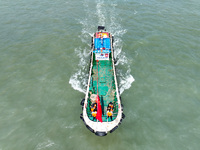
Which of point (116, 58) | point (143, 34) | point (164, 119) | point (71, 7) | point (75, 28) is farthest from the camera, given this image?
point (71, 7)

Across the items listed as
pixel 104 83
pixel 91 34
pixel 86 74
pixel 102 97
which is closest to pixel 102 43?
pixel 86 74

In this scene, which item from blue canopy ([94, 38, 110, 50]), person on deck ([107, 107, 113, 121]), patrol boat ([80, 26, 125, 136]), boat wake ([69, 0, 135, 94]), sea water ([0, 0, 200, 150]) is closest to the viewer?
patrol boat ([80, 26, 125, 136])

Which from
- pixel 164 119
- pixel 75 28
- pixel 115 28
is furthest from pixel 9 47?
pixel 164 119

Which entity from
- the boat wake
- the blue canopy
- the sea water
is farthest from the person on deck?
the blue canopy

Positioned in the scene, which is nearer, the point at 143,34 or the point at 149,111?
the point at 149,111

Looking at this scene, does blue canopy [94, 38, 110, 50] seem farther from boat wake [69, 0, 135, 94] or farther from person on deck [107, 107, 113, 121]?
person on deck [107, 107, 113, 121]

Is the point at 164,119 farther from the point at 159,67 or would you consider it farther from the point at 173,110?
the point at 159,67
